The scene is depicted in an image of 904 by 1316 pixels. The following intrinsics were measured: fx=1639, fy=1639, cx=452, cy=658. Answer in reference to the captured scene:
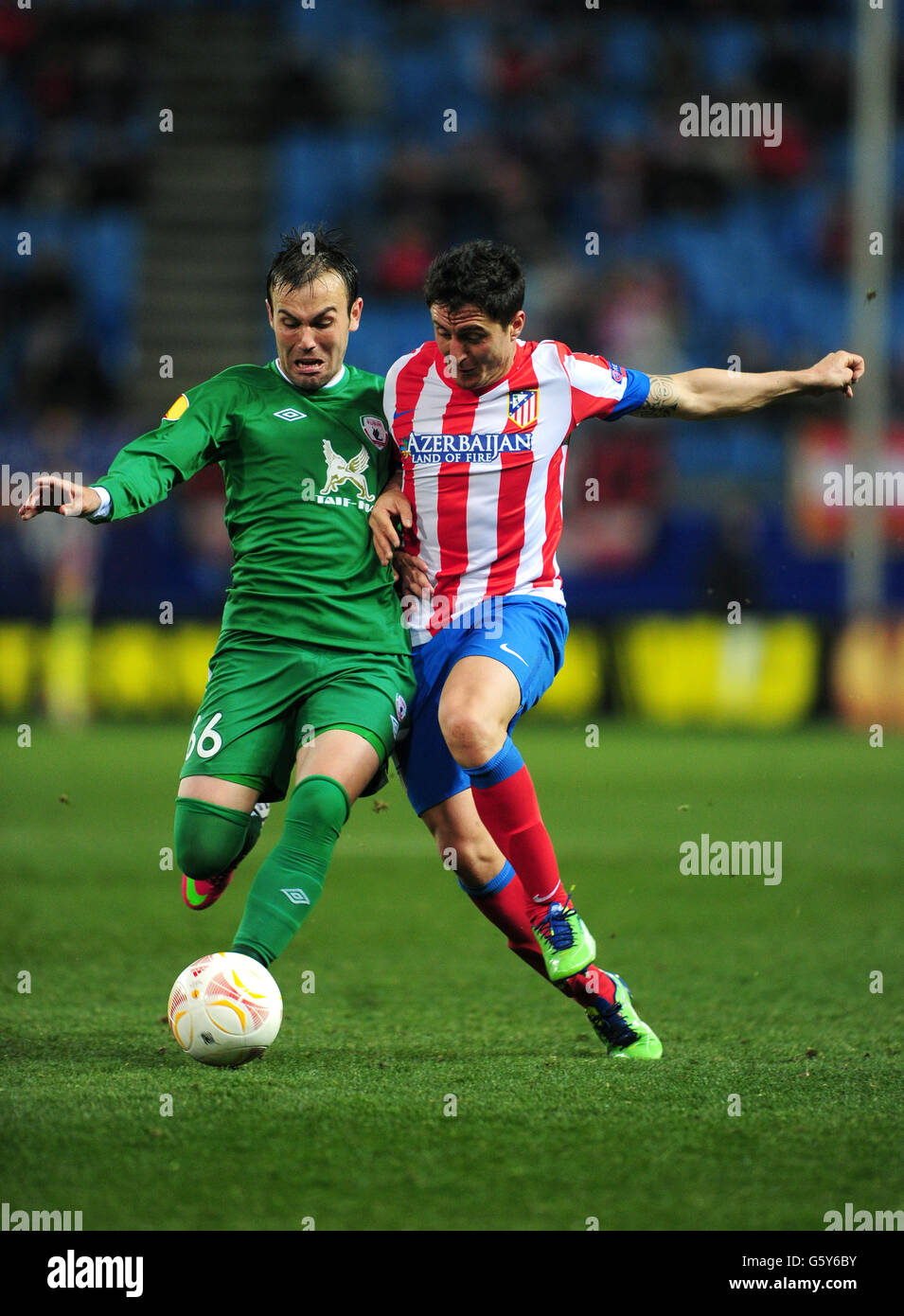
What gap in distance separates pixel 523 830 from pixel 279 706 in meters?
0.69

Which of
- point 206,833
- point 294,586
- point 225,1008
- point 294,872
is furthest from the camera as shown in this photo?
point 294,586

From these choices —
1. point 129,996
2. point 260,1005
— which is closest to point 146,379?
point 129,996

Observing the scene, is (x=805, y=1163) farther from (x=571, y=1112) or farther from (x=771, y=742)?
(x=771, y=742)

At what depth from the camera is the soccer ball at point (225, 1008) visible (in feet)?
12.1

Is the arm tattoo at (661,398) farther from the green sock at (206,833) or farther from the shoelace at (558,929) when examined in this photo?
the green sock at (206,833)

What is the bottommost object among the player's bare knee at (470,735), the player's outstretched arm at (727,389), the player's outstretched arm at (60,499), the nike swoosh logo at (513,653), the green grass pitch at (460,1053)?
the green grass pitch at (460,1053)

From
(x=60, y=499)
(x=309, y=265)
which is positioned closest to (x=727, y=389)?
(x=309, y=265)

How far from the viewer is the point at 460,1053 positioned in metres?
4.19

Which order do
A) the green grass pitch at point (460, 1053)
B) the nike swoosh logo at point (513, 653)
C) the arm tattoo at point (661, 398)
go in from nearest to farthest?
the green grass pitch at point (460, 1053)
the nike swoosh logo at point (513, 653)
the arm tattoo at point (661, 398)

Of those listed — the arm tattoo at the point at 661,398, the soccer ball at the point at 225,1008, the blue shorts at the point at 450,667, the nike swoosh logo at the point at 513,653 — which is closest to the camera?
the soccer ball at the point at 225,1008

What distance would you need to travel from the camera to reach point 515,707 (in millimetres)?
4160

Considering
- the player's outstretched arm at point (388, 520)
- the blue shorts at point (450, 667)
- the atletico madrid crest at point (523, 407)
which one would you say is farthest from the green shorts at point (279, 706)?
the atletico madrid crest at point (523, 407)

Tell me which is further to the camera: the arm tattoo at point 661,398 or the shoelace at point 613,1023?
the arm tattoo at point 661,398

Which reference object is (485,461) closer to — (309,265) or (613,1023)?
(309,265)
